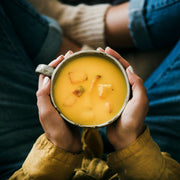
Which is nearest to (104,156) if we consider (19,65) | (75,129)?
(75,129)

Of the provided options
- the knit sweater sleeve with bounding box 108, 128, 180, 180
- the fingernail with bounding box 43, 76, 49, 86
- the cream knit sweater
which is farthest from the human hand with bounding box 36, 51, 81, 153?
the cream knit sweater

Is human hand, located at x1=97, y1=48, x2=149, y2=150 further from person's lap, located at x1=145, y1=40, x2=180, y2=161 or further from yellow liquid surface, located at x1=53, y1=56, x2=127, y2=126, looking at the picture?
person's lap, located at x1=145, y1=40, x2=180, y2=161

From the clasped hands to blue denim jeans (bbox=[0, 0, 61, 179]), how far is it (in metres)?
0.21

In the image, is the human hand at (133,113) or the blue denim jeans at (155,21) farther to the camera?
the blue denim jeans at (155,21)

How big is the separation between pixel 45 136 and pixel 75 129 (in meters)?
0.10

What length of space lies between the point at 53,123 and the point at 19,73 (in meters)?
0.35

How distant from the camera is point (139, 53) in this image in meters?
1.11

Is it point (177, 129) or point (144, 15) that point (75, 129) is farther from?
point (144, 15)

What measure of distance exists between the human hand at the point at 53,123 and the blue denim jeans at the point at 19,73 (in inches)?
8.3

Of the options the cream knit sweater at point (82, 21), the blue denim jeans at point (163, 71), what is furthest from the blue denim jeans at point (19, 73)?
the blue denim jeans at point (163, 71)

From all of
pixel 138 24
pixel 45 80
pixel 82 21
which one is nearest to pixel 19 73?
pixel 45 80

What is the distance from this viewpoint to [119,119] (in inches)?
24.9

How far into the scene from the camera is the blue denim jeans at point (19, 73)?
805mm

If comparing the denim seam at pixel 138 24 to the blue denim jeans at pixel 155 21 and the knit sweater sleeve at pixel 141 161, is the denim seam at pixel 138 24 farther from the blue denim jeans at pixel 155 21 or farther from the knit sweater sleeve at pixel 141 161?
the knit sweater sleeve at pixel 141 161
